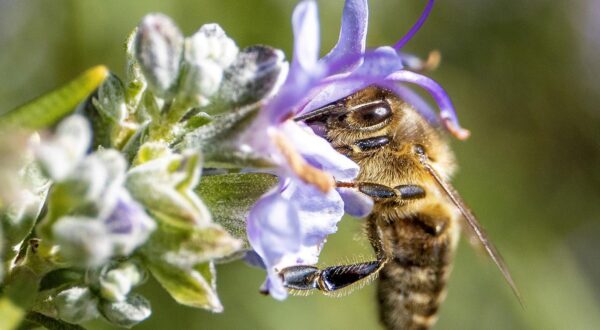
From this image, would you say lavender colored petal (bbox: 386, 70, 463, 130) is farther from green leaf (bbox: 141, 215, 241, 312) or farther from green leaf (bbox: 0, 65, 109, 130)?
green leaf (bbox: 0, 65, 109, 130)

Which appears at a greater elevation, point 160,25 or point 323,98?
point 160,25

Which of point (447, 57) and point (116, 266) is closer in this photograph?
point (116, 266)

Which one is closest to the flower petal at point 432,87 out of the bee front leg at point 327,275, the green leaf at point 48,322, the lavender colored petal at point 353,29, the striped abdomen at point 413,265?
the lavender colored petal at point 353,29

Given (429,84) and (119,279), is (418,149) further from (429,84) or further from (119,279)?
(119,279)

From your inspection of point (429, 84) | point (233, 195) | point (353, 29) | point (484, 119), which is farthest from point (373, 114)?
point (484, 119)

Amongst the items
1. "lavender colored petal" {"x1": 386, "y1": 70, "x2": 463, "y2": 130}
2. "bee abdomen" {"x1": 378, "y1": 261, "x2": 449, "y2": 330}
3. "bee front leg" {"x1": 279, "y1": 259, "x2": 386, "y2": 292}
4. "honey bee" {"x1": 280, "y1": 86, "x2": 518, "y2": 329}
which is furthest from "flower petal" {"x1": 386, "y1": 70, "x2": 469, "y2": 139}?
"bee abdomen" {"x1": 378, "y1": 261, "x2": 449, "y2": 330}

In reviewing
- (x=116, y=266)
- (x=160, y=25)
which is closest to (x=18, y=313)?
(x=116, y=266)

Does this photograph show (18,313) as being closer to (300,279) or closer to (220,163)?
(220,163)
